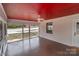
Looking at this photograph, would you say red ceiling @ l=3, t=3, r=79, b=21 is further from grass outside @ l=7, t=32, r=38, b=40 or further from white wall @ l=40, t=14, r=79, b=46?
grass outside @ l=7, t=32, r=38, b=40

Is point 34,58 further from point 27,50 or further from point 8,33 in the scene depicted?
point 8,33

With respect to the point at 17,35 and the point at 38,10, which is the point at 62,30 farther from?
the point at 17,35

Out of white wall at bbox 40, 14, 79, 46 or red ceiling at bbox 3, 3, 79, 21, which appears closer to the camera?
red ceiling at bbox 3, 3, 79, 21

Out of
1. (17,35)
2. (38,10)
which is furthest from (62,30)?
(17,35)

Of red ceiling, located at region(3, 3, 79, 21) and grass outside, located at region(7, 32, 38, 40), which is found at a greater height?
red ceiling, located at region(3, 3, 79, 21)

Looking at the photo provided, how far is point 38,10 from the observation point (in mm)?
3070

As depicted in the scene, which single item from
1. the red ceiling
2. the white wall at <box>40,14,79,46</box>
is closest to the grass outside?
the white wall at <box>40,14,79,46</box>

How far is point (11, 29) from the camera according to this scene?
115 inches

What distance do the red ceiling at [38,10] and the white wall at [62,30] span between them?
0.10 metres

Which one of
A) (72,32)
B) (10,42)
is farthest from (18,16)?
(72,32)

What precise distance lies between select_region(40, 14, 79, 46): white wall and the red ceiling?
100 millimetres

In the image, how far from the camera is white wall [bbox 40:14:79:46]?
3.04 meters

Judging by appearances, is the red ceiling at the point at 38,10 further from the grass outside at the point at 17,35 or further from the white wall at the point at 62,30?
the grass outside at the point at 17,35

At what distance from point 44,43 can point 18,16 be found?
23.9 inches
